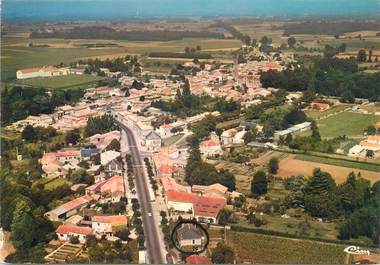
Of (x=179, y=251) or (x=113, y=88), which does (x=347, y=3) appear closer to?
(x=113, y=88)

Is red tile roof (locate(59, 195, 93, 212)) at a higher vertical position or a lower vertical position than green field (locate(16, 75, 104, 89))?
lower

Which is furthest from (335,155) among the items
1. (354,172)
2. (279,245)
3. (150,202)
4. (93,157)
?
(93,157)

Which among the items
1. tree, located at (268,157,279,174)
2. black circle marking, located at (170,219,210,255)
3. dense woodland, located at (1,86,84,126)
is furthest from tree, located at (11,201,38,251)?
tree, located at (268,157,279,174)

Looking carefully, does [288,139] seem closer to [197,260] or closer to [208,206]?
[208,206]

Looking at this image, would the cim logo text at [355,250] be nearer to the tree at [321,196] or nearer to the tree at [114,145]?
the tree at [321,196]

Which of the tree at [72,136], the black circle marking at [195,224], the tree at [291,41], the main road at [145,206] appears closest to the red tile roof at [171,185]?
the main road at [145,206]

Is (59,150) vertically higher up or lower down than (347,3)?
lower down

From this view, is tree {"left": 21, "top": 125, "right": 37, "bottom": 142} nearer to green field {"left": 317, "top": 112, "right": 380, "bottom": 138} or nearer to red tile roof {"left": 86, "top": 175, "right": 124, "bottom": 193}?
red tile roof {"left": 86, "top": 175, "right": 124, "bottom": 193}
